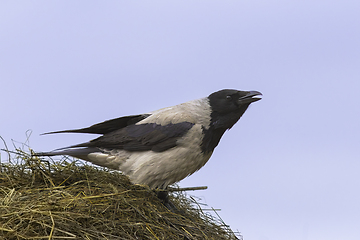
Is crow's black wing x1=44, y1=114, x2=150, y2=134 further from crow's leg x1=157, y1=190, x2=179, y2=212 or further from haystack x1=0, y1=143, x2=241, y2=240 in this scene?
crow's leg x1=157, y1=190, x2=179, y2=212

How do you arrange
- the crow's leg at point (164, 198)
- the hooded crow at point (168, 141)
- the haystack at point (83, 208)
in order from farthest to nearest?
the crow's leg at point (164, 198), the hooded crow at point (168, 141), the haystack at point (83, 208)

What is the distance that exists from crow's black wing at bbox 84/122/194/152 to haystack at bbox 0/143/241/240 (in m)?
0.28

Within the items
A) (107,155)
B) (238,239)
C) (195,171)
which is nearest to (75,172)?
(107,155)

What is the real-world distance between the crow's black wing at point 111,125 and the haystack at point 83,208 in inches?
10.5

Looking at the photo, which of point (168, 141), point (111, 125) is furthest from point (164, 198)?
point (111, 125)

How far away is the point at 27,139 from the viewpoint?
3439 millimetres

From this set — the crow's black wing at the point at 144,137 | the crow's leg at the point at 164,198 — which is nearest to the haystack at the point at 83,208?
the crow's leg at the point at 164,198

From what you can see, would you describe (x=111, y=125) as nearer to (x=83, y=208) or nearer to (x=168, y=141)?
(x=168, y=141)

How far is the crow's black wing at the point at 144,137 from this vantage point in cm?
309

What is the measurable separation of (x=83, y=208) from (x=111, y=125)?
2.91 ft

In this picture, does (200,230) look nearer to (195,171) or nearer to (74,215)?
(195,171)

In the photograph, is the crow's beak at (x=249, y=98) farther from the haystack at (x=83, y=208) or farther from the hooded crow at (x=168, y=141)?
the haystack at (x=83, y=208)

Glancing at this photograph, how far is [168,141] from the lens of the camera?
3.09 meters

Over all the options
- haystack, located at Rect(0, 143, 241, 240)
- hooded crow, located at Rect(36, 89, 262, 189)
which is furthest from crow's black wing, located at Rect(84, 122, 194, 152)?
haystack, located at Rect(0, 143, 241, 240)
